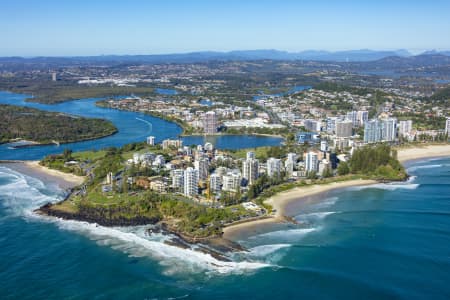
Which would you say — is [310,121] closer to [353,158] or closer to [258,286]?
[353,158]

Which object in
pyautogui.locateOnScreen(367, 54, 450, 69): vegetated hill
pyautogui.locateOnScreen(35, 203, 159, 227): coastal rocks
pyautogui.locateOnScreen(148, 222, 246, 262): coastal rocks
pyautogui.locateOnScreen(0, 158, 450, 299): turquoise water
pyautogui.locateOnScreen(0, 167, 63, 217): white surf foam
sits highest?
pyautogui.locateOnScreen(367, 54, 450, 69): vegetated hill

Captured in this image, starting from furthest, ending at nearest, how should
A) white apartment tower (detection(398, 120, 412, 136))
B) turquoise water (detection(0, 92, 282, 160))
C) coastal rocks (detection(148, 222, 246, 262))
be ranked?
1. white apartment tower (detection(398, 120, 412, 136))
2. turquoise water (detection(0, 92, 282, 160))
3. coastal rocks (detection(148, 222, 246, 262))

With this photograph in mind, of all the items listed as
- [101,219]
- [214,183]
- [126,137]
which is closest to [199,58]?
[126,137]

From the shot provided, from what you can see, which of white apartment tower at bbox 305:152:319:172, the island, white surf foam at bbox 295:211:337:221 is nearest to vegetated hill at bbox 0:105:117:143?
the island

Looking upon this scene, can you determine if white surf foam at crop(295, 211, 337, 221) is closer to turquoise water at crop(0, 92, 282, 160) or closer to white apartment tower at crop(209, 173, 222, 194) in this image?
white apartment tower at crop(209, 173, 222, 194)

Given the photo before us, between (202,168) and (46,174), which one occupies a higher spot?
(202,168)

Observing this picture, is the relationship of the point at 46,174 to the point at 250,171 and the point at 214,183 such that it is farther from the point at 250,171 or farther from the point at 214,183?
the point at 250,171
